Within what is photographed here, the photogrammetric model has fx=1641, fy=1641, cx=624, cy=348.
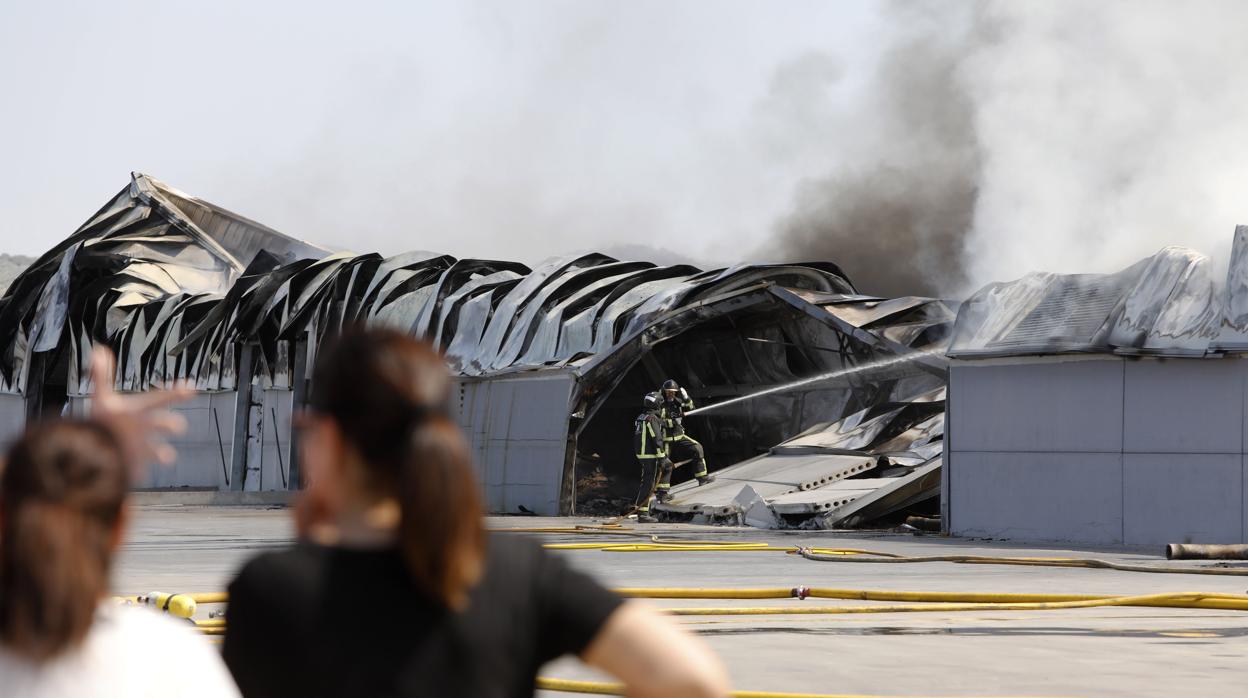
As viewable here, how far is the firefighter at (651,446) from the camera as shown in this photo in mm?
22094

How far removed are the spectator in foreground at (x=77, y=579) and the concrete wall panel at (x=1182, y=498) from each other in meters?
15.3

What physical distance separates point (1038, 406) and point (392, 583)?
1640 centimetres

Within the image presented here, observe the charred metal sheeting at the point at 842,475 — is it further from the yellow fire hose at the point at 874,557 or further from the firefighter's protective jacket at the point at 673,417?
the yellow fire hose at the point at 874,557

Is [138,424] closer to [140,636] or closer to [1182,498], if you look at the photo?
[140,636]

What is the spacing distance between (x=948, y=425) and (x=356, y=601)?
17.3 meters

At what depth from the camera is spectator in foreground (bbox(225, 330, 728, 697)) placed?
200cm

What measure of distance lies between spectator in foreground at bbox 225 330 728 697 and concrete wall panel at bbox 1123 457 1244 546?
15119 millimetres

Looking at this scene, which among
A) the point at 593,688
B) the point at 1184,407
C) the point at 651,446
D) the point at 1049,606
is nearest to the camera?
the point at 593,688

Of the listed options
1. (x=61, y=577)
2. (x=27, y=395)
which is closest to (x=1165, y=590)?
(x=61, y=577)

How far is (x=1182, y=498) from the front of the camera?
1633 centimetres

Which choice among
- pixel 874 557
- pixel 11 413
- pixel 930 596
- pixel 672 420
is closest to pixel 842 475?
pixel 672 420

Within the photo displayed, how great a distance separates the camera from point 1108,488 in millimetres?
16984

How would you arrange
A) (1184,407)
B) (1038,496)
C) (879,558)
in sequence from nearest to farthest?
(879,558) < (1184,407) < (1038,496)

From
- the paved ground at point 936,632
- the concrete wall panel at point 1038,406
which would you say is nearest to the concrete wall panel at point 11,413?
the paved ground at point 936,632
